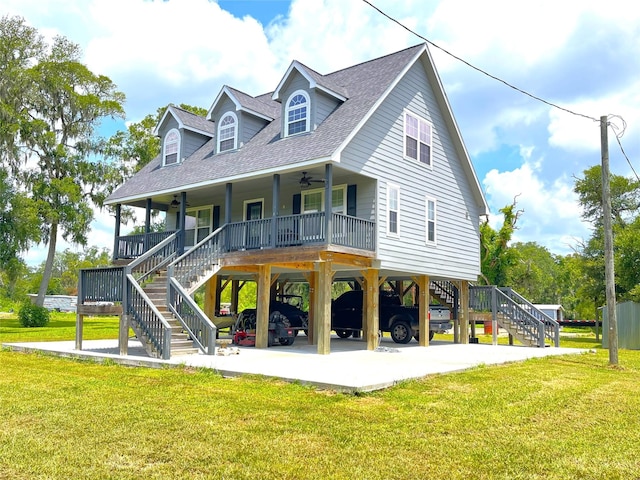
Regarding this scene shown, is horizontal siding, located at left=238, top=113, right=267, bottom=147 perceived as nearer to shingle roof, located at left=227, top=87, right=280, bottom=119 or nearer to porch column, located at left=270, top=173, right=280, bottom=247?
shingle roof, located at left=227, top=87, right=280, bottom=119

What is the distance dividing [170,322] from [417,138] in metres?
10.5

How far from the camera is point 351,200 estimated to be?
58.6 ft

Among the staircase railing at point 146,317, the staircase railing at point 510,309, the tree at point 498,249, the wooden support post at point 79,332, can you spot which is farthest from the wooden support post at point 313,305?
the tree at point 498,249

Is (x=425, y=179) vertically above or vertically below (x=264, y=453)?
above

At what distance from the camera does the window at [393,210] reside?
58.3 ft

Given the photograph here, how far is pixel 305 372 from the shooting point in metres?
11.0

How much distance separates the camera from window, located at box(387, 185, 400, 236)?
17.8 meters

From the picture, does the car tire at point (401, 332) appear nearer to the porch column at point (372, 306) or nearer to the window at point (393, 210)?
the porch column at point (372, 306)

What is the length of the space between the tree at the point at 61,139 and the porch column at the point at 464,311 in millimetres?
23756

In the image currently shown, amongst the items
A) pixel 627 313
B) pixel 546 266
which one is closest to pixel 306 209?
pixel 627 313

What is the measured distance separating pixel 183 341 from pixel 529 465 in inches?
406

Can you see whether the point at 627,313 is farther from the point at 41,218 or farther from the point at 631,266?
the point at 41,218

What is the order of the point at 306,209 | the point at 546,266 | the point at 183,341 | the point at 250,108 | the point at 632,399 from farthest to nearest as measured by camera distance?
the point at 546,266, the point at 250,108, the point at 306,209, the point at 183,341, the point at 632,399

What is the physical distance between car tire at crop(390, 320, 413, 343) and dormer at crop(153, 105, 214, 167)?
10694mm
